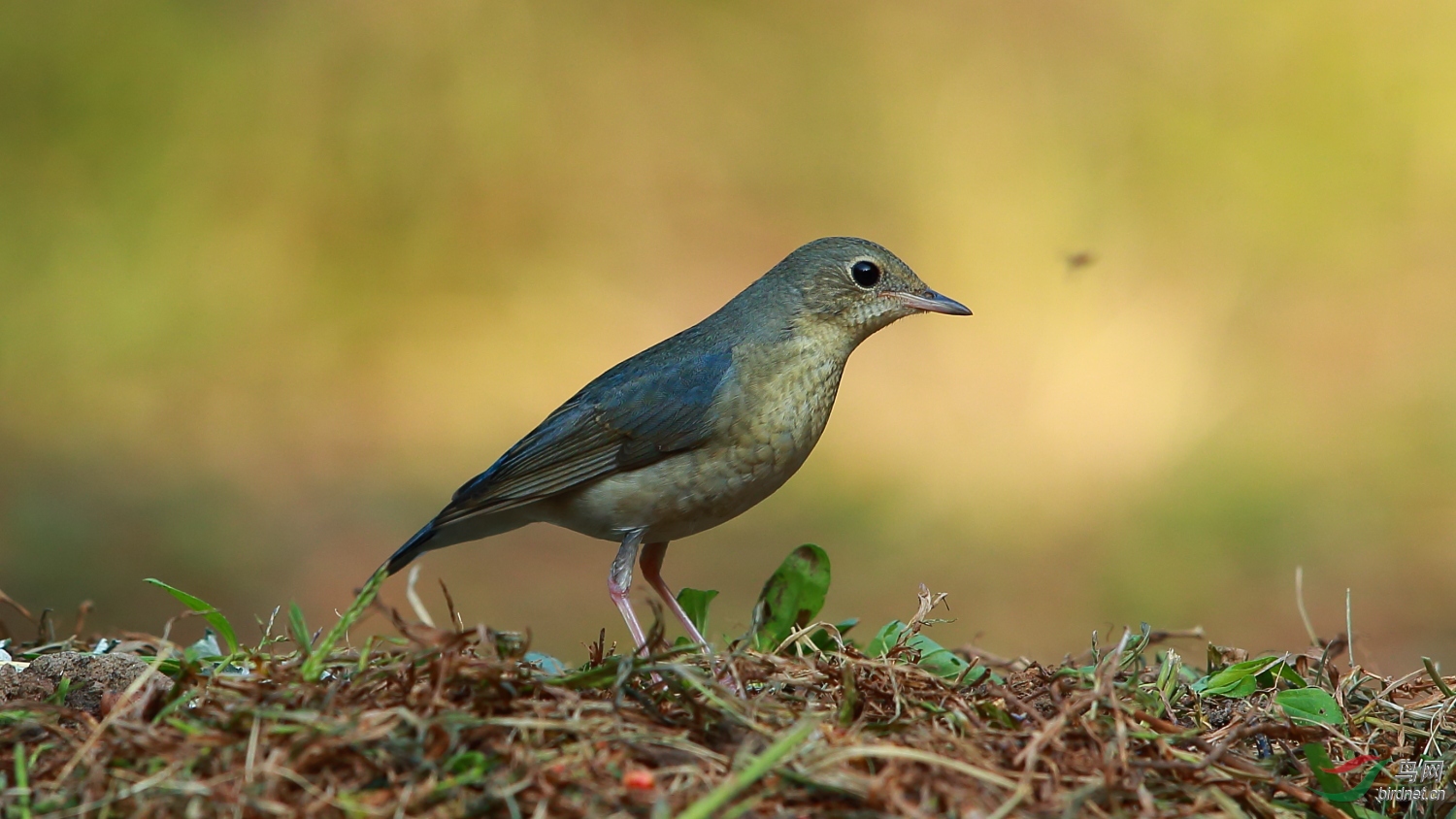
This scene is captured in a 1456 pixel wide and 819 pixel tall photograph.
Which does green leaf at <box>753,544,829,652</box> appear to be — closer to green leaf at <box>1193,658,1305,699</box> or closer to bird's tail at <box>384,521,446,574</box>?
green leaf at <box>1193,658,1305,699</box>

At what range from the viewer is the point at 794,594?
4125mm

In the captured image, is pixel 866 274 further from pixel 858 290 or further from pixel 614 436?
pixel 614 436

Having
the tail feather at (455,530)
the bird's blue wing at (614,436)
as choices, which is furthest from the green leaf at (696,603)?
the tail feather at (455,530)

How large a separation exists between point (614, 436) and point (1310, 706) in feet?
8.07

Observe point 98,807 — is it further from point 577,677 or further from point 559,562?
point 559,562

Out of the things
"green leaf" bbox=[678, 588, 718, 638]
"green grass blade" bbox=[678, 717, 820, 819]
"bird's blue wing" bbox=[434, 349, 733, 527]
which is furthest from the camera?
"bird's blue wing" bbox=[434, 349, 733, 527]

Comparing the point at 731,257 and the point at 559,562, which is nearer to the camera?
the point at 559,562

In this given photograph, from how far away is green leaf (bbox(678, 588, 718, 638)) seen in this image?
14.3 ft

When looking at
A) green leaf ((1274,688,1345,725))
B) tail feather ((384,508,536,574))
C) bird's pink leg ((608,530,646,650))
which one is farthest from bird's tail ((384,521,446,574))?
green leaf ((1274,688,1345,725))

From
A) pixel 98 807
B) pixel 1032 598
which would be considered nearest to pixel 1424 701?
pixel 98 807

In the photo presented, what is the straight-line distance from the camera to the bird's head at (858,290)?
16.2 feet

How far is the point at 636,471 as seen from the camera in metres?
4.71

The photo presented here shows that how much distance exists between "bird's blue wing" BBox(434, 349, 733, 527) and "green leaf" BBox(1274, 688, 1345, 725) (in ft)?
6.61

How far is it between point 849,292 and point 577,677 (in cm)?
251
